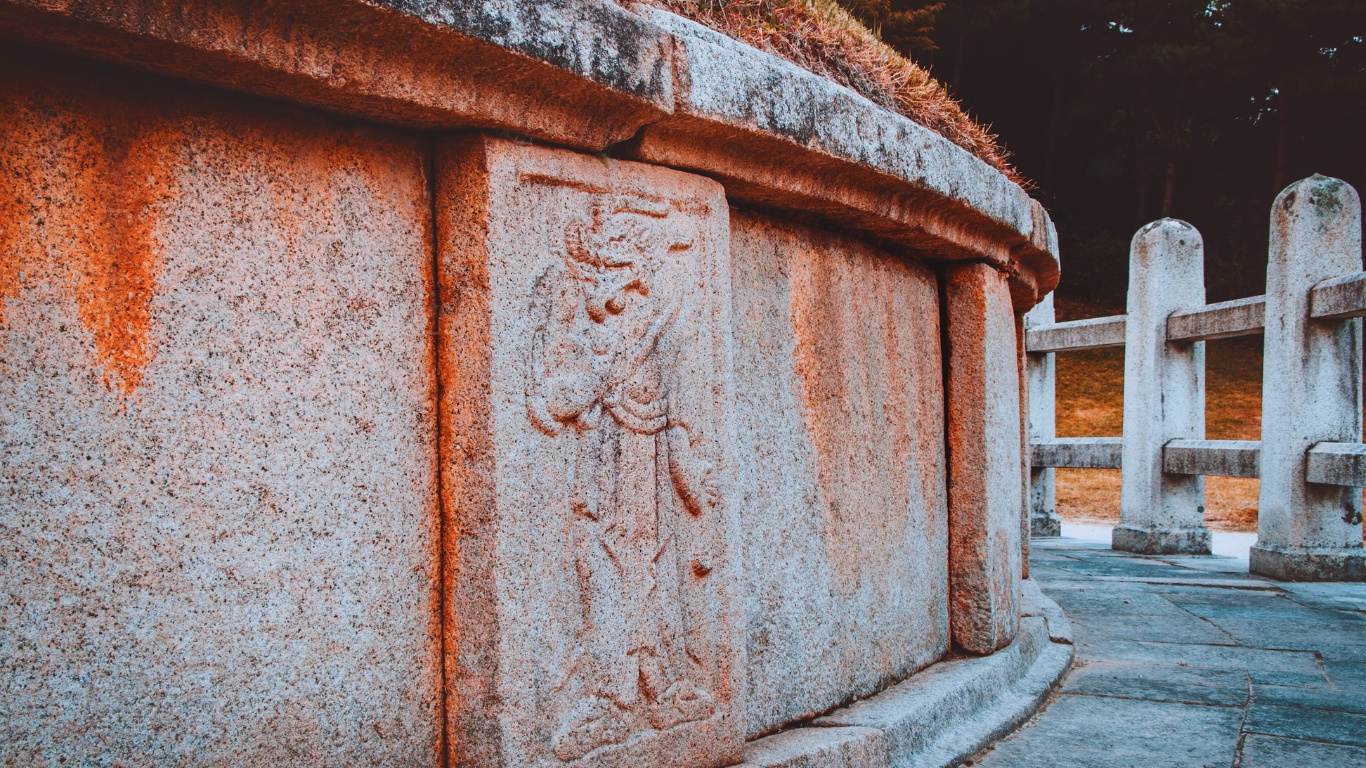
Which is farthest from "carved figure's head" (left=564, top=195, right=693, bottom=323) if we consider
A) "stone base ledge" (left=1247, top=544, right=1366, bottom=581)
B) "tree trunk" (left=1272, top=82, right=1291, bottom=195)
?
"tree trunk" (left=1272, top=82, right=1291, bottom=195)

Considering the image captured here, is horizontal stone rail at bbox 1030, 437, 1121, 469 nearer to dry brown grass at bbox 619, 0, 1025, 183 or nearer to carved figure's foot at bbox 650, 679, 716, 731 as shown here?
dry brown grass at bbox 619, 0, 1025, 183

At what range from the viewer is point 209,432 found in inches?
58.3

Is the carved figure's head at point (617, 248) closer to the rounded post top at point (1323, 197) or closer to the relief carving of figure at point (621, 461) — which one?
the relief carving of figure at point (621, 461)

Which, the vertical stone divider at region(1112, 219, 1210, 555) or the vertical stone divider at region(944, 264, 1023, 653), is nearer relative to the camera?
the vertical stone divider at region(944, 264, 1023, 653)

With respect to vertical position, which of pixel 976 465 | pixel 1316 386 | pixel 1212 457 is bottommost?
pixel 1212 457

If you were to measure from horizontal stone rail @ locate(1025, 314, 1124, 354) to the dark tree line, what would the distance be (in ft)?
35.8

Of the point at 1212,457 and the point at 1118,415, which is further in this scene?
the point at 1118,415

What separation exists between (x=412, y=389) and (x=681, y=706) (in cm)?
82

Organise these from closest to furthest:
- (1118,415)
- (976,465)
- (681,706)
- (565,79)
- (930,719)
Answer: (565,79)
(681,706)
(930,719)
(976,465)
(1118,415)

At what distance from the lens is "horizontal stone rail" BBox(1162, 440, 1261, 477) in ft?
19.9

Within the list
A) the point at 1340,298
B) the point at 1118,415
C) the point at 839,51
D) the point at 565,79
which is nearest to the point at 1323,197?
the point at 1340,298

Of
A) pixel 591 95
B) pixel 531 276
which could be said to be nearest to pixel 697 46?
pixel 591 95

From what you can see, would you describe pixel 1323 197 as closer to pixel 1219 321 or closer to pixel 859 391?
pixel 1219 321

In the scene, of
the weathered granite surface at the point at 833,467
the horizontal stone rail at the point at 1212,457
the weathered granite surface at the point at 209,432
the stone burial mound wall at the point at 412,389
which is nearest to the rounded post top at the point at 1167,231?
the horizontal stone rail at the point at 1212,457
